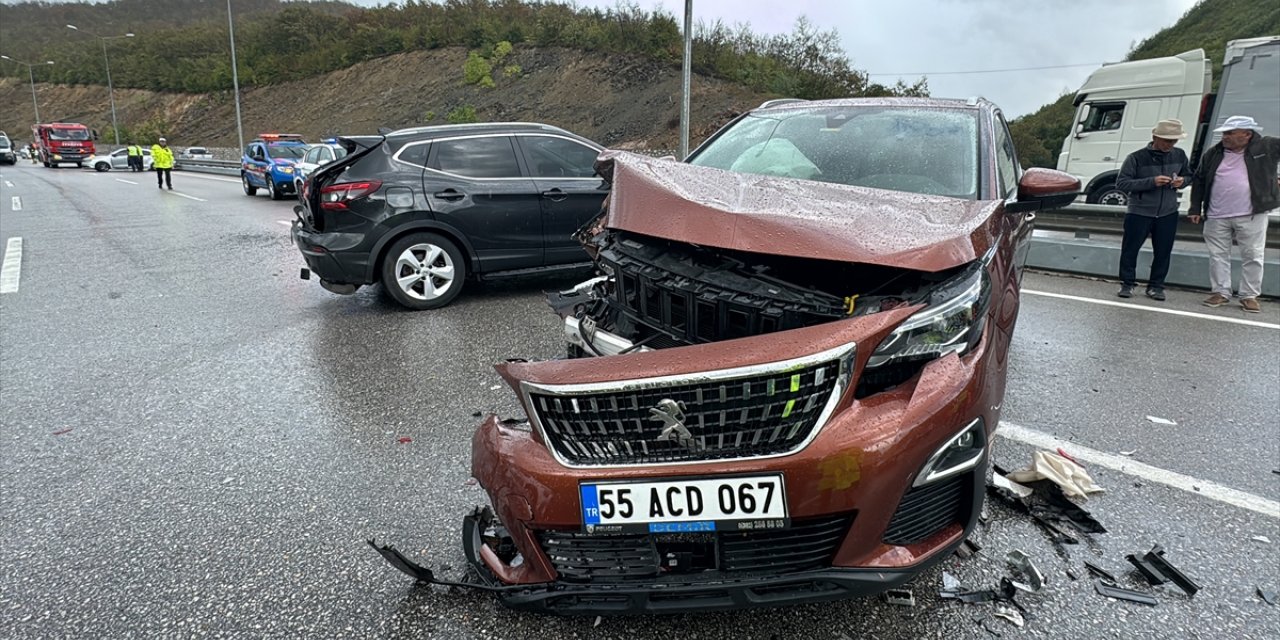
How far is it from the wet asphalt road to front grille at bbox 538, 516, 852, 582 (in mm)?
402

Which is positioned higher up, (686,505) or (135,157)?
(135,157)

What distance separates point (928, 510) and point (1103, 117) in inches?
695

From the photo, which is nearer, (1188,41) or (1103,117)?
(1103,117)

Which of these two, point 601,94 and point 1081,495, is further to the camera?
point 601,94

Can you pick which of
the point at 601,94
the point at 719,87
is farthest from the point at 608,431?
the point at 601,94

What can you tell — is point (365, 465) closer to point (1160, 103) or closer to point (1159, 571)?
point (1159, 571)

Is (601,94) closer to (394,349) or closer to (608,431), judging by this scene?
(394,349)

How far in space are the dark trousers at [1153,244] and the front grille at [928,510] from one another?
21.5ft

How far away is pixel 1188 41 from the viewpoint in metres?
43.9

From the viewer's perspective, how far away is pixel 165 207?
50.1 ft

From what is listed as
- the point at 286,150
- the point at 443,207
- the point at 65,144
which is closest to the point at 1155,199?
the point at 443,207

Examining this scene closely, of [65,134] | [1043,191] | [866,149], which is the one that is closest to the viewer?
[1043,191]

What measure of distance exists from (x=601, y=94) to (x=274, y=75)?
35.7 meters

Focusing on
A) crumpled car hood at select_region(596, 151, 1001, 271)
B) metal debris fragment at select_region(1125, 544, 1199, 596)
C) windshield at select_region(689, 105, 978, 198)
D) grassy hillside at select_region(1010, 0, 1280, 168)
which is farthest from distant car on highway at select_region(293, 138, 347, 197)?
grassy hillside at select_region(1010, 0, 1280, 168)
